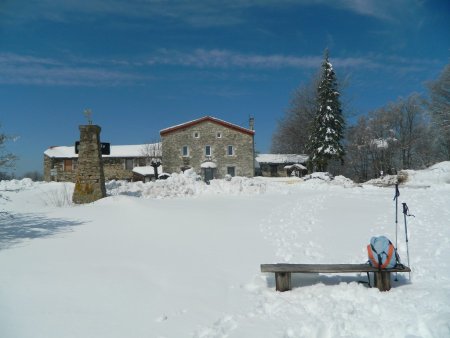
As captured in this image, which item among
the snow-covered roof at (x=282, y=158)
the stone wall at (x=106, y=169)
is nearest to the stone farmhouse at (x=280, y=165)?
the snow-covered roof at (x=282, y=158)

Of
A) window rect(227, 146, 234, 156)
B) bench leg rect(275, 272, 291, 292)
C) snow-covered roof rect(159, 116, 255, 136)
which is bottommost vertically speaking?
bench leg rect(275, 272, 291, 292)

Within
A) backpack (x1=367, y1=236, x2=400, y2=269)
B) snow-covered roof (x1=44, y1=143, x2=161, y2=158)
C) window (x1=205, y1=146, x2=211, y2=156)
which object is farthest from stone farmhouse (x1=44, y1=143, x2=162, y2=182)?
backpack (x1=367, y1=236, x2=400, y2=269)

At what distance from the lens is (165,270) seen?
554 centimetres

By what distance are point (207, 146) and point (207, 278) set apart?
109 ft

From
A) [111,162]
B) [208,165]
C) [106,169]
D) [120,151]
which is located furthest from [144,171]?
[208,165]

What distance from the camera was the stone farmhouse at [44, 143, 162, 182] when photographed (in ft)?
145

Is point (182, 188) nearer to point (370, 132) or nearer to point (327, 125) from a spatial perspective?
point (327, 125)

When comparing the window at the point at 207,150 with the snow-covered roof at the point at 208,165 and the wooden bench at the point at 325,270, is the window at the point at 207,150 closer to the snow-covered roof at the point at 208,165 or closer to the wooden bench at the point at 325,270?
the snow-covered roof at the point at 208,165

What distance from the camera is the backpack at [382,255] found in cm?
468

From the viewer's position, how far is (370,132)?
130 ft

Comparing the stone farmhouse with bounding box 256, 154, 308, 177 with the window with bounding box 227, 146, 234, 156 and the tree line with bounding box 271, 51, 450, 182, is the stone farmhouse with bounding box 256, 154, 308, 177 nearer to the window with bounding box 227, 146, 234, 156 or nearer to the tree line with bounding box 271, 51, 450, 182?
the tree line with bounding box 271, 51, 450, 182

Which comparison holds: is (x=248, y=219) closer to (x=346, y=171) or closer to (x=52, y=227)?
(x=52, y=227)

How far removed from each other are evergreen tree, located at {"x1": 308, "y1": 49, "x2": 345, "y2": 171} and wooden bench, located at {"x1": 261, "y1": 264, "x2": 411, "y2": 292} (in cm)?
3047

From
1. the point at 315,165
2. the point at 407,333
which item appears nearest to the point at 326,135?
the point at 315,165
